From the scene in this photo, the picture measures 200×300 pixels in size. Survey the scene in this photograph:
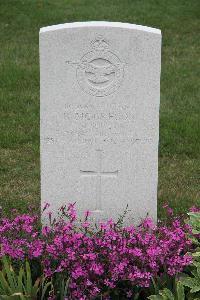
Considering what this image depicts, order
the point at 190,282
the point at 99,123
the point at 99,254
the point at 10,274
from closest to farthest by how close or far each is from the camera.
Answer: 1. the point at 10,274
2. the point at 190,282
3. the point at 99,254
4. the point at 99,123

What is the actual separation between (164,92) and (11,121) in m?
2.23

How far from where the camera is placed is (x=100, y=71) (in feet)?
14.8

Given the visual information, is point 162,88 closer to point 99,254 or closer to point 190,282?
point 99,254

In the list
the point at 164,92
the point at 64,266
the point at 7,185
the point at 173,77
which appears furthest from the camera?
the point at 173,77

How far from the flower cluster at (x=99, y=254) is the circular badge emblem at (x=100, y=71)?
837 millimetres

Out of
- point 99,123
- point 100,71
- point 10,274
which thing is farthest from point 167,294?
point 100,71

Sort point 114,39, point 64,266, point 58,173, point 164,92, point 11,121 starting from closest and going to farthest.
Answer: point 64,266 < point 114,39 < point 58,173 < point 11,121 < point 164,92

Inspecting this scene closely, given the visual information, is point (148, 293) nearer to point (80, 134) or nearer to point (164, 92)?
point (80, 134)

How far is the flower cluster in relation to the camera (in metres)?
4.03

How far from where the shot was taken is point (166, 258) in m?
4.16

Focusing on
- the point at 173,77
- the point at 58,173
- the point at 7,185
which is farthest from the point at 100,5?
the point at 58,173

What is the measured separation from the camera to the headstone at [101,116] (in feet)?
14.5

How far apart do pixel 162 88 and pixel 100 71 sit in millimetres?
4586

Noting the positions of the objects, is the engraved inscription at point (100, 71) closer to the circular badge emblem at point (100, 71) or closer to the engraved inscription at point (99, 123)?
the circular badge emblem at point (100, 71)
